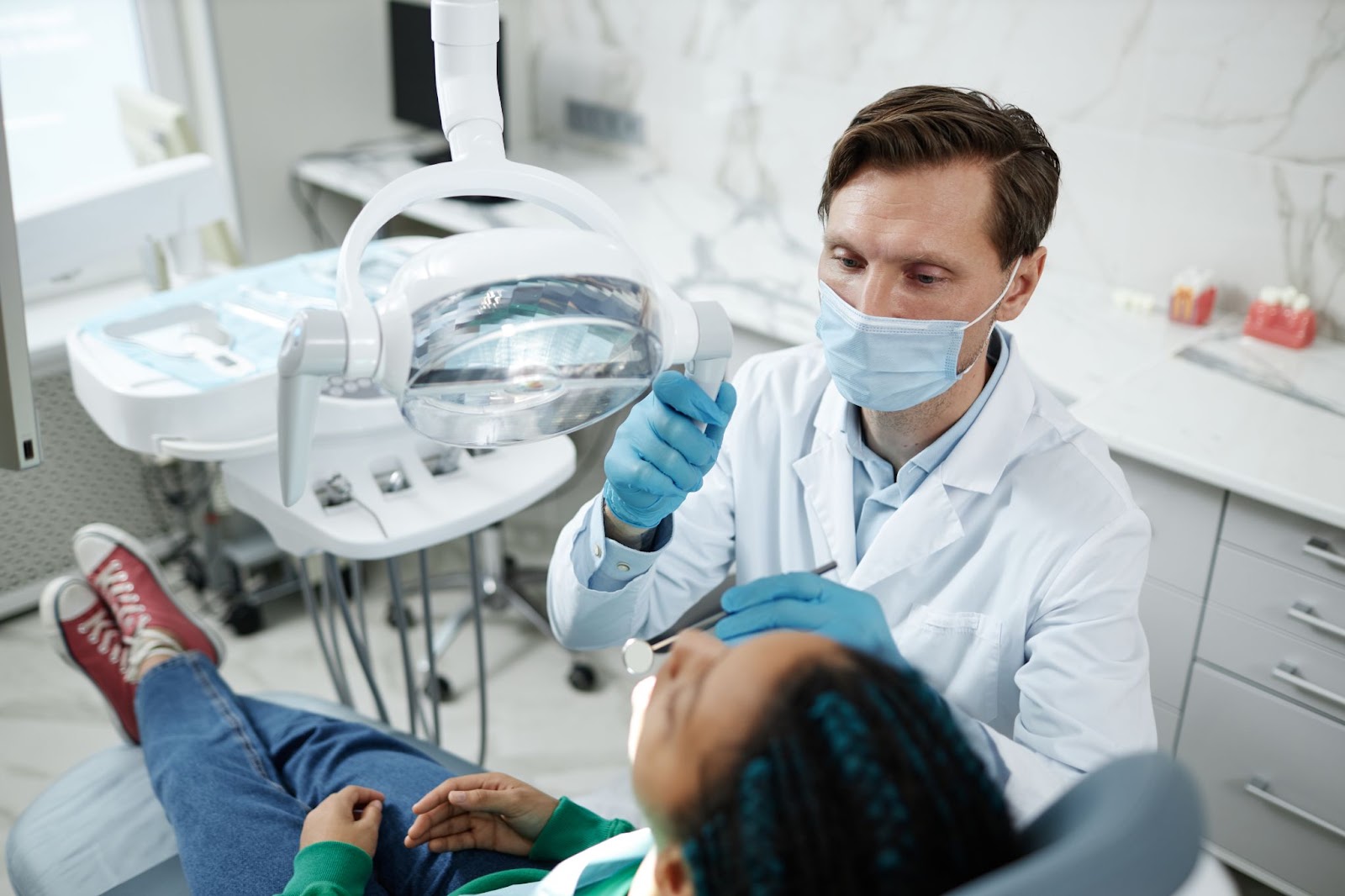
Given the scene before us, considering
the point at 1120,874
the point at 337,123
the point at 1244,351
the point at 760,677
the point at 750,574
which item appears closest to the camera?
the point at 1120,874

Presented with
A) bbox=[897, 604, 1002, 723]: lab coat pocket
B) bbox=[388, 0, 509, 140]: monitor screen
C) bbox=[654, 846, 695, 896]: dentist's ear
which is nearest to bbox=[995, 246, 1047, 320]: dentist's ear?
bbox=[897, 604, 1002, 723]: lab coat pocket

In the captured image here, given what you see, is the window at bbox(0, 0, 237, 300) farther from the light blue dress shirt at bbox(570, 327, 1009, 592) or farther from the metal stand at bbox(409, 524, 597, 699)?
the light blue dress shirt at bbox(570, 327, 1009, 592)

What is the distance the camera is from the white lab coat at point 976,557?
120 cm

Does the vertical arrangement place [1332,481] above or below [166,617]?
above

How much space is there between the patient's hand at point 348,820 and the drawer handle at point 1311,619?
131 centimetres

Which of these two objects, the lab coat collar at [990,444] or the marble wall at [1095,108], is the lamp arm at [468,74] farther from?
the marble wall at [1095,108]

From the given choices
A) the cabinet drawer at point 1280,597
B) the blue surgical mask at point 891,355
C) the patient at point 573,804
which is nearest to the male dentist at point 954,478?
the blue surgical mask at point 891,355

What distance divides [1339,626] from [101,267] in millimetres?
2637

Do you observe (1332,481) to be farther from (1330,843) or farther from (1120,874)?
(1120,874)

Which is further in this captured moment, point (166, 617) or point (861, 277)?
point (166, 617)

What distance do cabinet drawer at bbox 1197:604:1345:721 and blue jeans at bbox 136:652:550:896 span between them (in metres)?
1.13

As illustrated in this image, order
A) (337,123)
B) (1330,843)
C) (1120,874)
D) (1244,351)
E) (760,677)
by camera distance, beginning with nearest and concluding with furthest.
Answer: (1120,874), (760,677), (1330,843), (1244,351), (337,123)

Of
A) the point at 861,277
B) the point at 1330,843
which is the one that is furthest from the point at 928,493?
the point at 1330,843

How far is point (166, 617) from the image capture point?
70.8 inches
